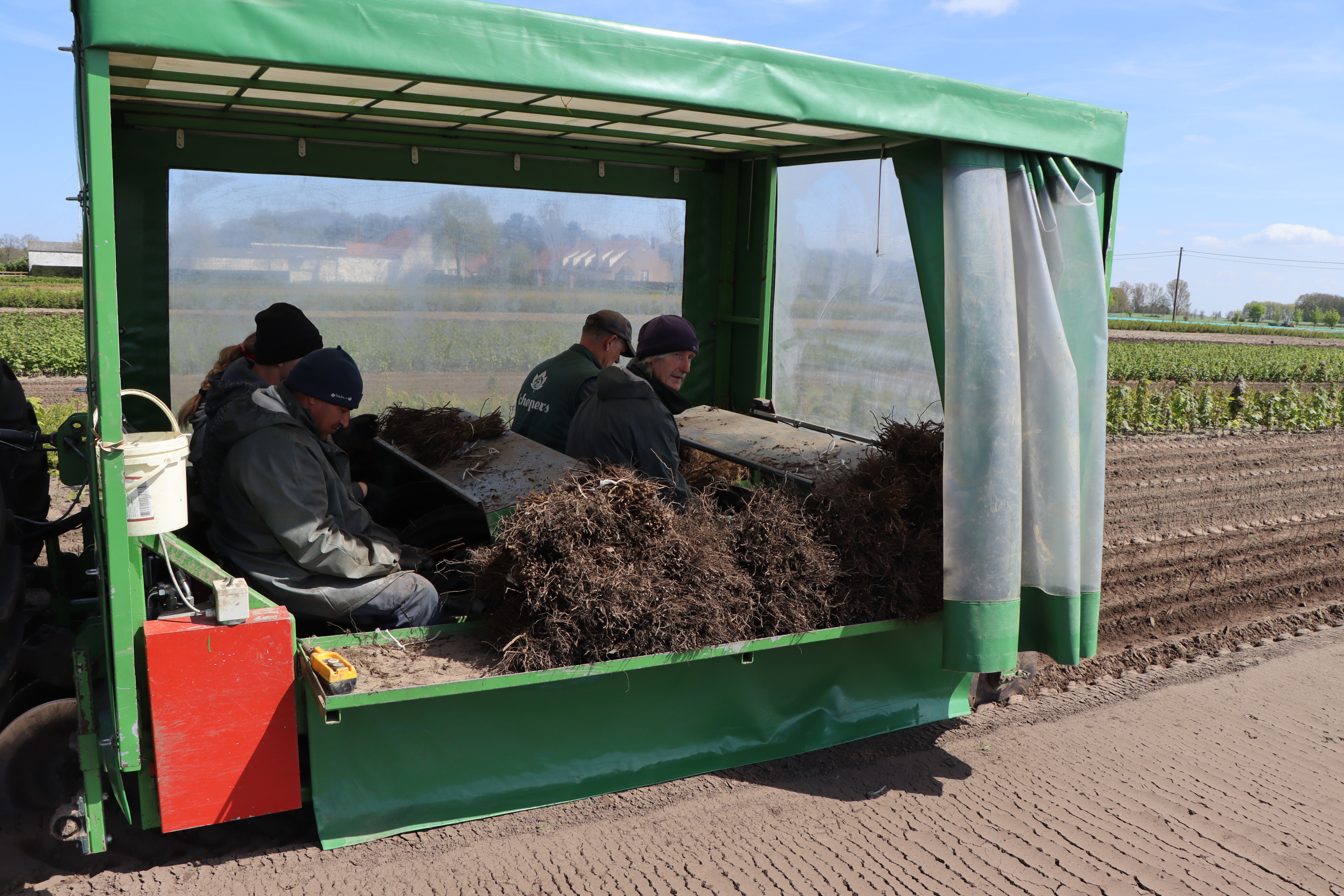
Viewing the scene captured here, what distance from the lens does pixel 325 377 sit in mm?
3408

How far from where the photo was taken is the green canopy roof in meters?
2.50

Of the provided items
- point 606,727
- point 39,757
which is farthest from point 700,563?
point 39,757

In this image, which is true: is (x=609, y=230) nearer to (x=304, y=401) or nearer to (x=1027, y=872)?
(x=304, y=401)

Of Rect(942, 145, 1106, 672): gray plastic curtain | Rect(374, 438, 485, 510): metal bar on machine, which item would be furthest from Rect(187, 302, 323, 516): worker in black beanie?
Rect(942, 145, 1106, 672): gray plastic curtain

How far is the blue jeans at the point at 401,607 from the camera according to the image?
138 inches

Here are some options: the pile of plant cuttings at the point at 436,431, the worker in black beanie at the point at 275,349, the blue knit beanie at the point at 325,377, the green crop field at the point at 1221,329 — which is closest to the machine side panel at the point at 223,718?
the blue knit beanie at the point at 325,377

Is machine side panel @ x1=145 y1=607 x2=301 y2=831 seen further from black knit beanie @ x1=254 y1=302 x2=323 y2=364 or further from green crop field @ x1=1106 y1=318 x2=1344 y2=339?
green crop field @ x1=1106 y1=318 x2=1344 y2=339

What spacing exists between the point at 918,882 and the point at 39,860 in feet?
9.74

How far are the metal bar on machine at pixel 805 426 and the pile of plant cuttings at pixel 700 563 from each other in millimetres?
1223

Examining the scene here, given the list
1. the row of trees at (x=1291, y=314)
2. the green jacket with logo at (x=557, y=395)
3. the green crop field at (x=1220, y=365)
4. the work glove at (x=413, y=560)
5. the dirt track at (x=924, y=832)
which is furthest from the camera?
the row of trees at (x=1291, y=314)

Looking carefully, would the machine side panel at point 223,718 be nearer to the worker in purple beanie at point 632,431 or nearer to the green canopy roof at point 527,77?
the worker in purple beanie at point 632,431

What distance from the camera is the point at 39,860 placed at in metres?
3.12

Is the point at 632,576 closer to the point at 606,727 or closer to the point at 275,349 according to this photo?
the point at 606,727

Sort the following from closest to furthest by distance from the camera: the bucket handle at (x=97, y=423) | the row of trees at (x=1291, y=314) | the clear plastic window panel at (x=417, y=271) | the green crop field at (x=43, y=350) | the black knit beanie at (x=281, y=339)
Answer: the bucket handle at (x=97, y=423) → the black knit beanie at (x=281, y=339) → the clear plastic window panel at (x=417, y=271) → the green crop field at (x=43, y=350) → the row of trees at (x=1291, y=314)
